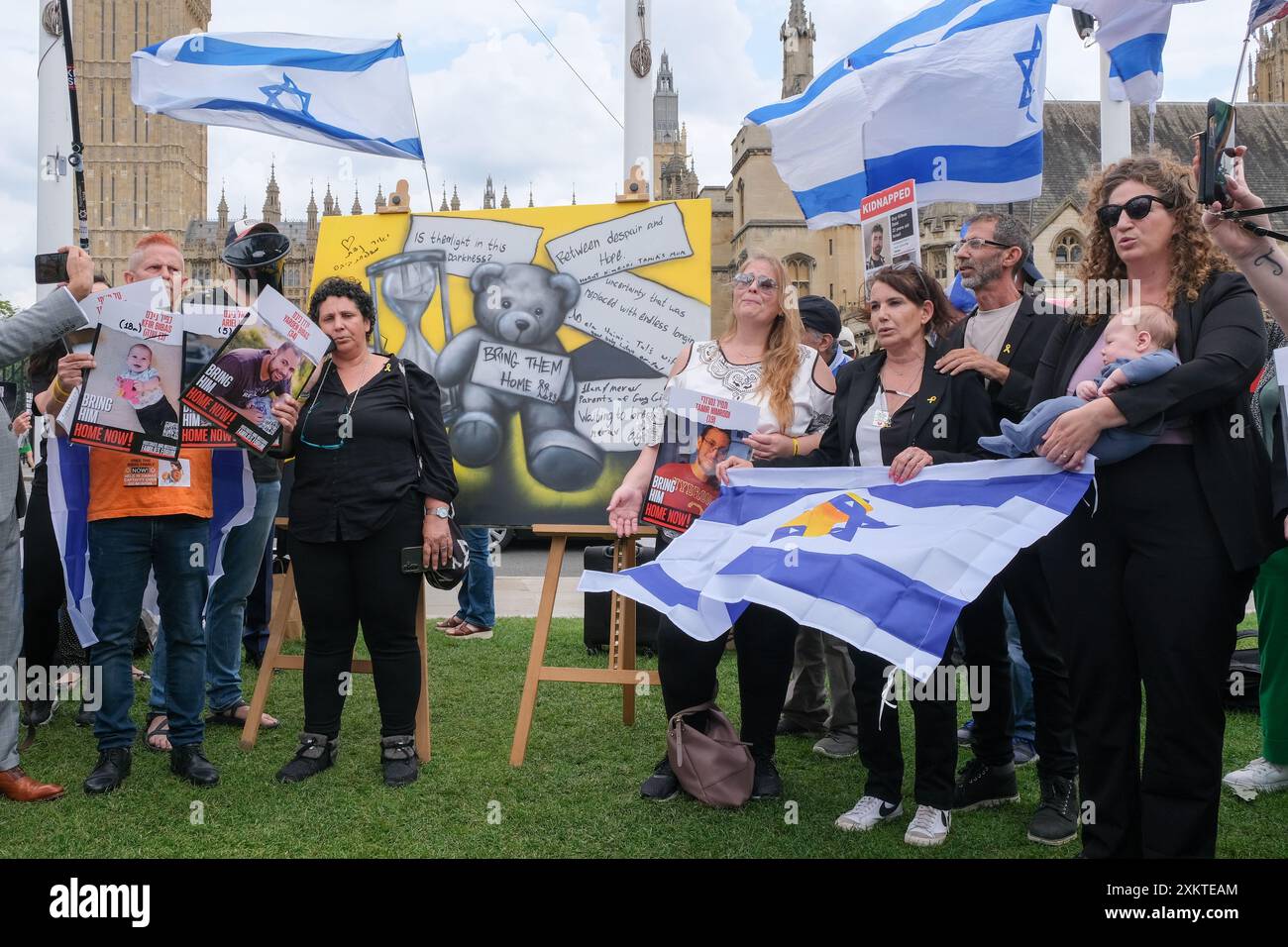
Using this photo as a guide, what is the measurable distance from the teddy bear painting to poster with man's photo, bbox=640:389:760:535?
0.88 meters

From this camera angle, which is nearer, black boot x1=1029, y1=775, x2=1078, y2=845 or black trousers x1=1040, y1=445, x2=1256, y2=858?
black trousers x1=1040, y1=445, x2=1256, y2=858

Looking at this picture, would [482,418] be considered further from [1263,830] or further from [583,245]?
[1263,830]

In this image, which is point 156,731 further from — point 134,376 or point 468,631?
point 468,631

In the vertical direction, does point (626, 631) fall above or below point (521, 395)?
below

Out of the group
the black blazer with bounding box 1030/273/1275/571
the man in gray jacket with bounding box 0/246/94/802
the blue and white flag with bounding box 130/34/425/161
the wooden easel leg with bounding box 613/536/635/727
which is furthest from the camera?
the blue and white flag with bounding box 130/34/425/161

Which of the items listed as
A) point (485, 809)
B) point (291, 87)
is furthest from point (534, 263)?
point (485, 809)

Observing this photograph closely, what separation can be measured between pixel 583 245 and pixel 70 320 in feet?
7.98

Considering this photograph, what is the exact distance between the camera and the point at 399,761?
4.59 metres

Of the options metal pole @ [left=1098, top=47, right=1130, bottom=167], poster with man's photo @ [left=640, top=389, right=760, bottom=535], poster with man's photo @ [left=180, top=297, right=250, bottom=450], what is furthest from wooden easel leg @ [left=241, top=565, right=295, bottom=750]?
metal pole @ [left=1098, top=47, right=1130, bottom=167]

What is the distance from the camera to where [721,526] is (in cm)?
409

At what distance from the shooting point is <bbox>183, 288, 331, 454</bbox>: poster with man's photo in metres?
4.40

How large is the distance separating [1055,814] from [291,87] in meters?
5.85

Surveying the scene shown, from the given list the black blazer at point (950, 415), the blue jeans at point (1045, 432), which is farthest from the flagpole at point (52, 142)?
the blue jeans at point (1045, 432)

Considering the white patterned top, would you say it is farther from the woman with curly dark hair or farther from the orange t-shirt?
the orange t-shirt
